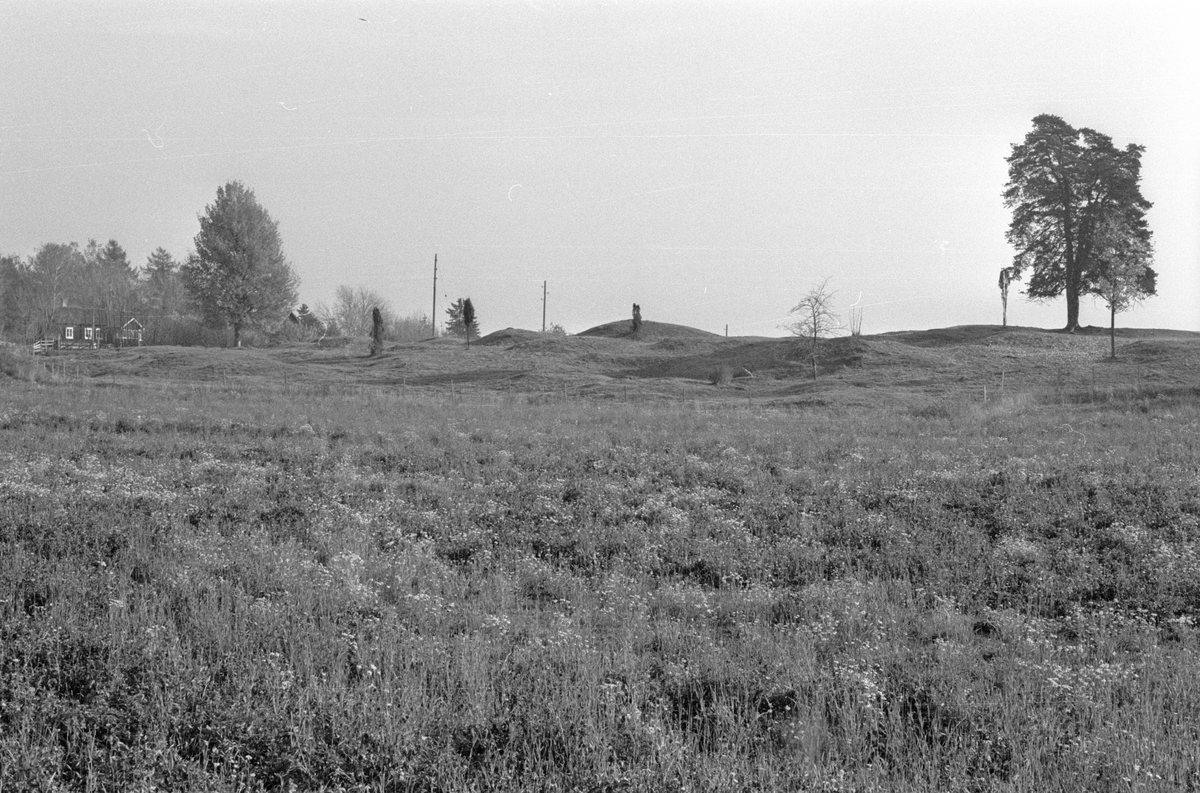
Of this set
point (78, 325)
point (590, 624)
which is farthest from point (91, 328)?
point (590, 624)

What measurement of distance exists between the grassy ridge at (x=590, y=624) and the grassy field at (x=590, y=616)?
1.3 inches

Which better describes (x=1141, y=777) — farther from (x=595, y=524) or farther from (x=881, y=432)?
(x=881, y=432)

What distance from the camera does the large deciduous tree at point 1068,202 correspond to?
7356cm

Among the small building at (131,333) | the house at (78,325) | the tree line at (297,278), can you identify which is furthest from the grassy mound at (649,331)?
the house at (78,325)

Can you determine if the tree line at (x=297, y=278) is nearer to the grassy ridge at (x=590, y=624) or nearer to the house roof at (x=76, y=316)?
the house roof at (x=76, y=316)

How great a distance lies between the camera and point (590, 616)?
8102 mm

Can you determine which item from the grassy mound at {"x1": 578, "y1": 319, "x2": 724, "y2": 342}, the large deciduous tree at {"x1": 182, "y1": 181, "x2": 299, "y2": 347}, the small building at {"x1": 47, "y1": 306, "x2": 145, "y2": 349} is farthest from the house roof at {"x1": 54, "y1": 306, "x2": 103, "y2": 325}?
the grassy mound at {"x1": 578, "y1": 319, "x2": 724, "y2": 342}

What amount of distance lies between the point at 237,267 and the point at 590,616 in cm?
8845

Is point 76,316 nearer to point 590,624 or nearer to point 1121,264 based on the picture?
point 1121,264

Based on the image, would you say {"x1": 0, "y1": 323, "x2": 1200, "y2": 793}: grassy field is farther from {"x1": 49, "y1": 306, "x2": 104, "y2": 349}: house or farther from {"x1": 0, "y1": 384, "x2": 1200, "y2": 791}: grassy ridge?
{"x1": 49, "y1": 306, "x2": 104, "y2": 349}: house

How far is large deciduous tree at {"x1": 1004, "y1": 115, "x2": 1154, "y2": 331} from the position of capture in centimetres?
7356

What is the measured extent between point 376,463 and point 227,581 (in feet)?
29.7

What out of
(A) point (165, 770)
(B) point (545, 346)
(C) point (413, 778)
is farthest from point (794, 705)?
(B) point (545, 346)

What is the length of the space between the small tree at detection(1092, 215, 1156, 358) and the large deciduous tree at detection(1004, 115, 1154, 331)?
0.40 metres
